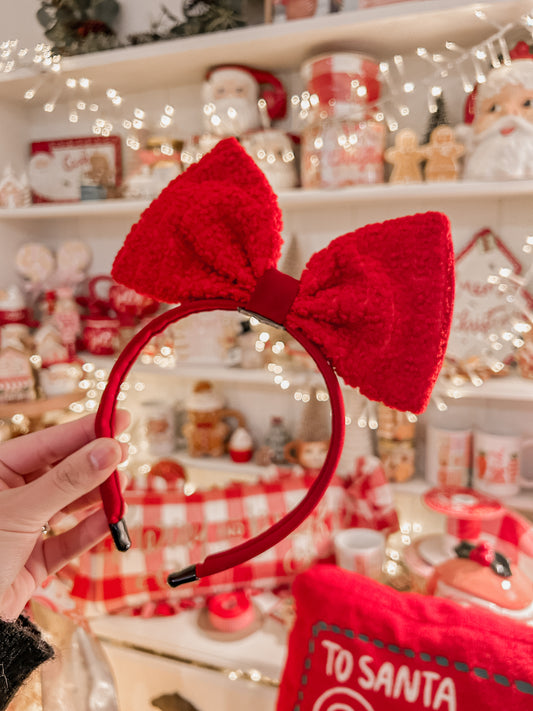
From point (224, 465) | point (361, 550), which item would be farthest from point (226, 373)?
point (361, 550)

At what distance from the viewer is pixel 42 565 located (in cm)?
66

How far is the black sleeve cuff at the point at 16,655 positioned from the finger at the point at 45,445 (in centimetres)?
18

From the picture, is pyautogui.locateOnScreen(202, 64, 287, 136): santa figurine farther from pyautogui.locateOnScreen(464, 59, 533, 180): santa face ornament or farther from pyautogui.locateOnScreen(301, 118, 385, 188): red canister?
pyautogui.locateOnScreen(464, 59, 533, 180): santa face ornament

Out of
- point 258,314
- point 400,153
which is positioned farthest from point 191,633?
point 400,153

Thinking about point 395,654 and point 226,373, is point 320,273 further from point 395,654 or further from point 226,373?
point 226,373

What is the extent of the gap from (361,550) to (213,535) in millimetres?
303

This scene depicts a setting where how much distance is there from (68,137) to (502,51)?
1136 mm

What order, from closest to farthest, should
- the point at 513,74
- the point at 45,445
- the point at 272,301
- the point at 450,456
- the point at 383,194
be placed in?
1. the point at 272,301
2. the point at 45,445
3. the point at 513,74
4. the point at 383,194
5. the point at 450,456

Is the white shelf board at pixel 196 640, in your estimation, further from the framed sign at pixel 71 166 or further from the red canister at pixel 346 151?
the framed sign at pixel 71 166

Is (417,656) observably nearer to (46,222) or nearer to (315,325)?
(315,325)

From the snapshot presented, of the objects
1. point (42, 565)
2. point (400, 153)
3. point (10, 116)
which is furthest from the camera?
point (10, 116)

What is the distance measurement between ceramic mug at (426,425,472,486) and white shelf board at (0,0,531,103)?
80cm

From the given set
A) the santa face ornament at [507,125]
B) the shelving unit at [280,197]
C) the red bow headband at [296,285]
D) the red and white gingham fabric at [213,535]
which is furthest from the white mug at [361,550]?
the santa face ornament at [507,125]

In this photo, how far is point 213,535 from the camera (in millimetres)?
1067
